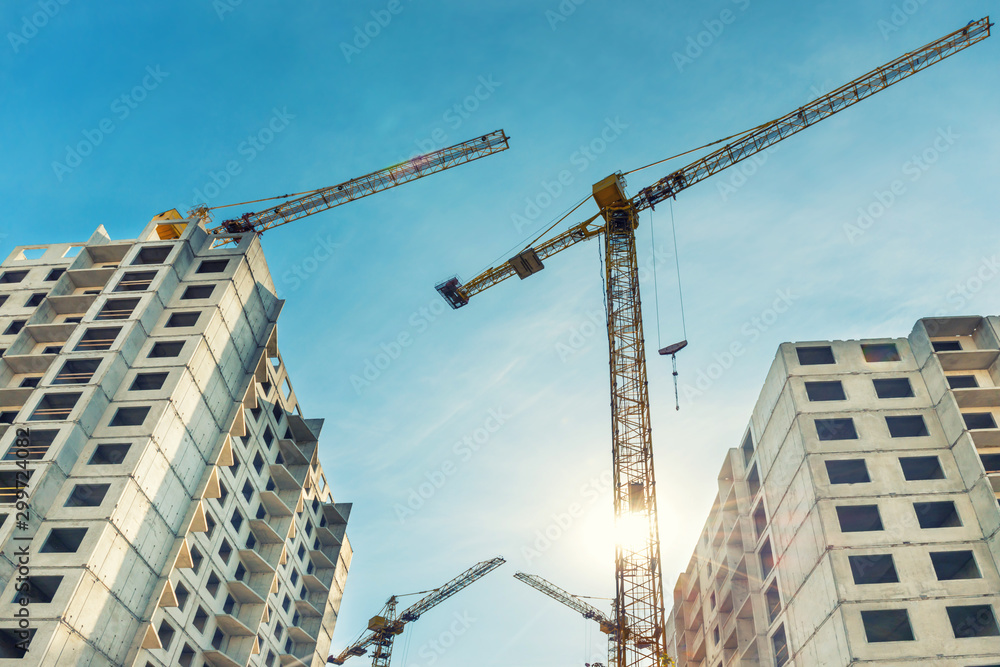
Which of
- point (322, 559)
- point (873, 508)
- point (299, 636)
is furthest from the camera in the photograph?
point (322, 559)

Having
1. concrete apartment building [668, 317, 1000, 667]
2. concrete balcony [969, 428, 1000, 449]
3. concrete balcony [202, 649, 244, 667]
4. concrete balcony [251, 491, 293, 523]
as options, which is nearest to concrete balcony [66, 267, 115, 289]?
concrete balcony [251, 491, 293, 523]

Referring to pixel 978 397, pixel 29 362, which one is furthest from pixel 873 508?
pixel 29 362

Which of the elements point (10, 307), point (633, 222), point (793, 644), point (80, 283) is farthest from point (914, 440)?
point (10, 307)

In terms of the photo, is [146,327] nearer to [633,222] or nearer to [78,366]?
[78,366]

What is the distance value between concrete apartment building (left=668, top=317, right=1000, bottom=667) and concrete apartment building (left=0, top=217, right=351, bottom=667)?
35036 mm

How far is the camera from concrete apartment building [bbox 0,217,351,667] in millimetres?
39719

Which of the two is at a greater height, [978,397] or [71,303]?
[71,303]

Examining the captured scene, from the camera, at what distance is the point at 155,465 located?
147 ft

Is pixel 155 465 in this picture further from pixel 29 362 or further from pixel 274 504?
pixel 274 504

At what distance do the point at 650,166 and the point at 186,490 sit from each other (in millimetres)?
42703

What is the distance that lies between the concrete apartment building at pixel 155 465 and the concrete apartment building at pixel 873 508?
35.0m

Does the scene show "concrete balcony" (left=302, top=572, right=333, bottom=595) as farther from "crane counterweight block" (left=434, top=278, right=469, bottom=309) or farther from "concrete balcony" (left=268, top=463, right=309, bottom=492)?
"crane counterweight block" (left=434, top=278, right=469, bottom=309)

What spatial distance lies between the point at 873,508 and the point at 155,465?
42242 mm

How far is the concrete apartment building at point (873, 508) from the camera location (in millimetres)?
42000
